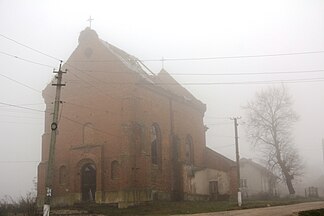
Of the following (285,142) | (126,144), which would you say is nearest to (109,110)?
(126,144)

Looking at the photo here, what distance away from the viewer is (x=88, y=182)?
107 ft

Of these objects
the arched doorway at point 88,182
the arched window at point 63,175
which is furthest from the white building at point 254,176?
the arched window at point 63,175

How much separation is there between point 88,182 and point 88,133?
3.98 m

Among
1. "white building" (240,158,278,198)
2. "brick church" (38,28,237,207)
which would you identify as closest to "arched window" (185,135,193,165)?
"brick church" (38,28,237,207)

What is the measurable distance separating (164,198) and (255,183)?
1458 inches

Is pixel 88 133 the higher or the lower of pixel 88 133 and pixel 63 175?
the higher

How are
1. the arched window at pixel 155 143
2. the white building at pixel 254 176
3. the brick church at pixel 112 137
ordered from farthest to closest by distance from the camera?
the white building at pixel 254 176 < the arched window at pixel 155 143 < the brick church at pixel 112 137

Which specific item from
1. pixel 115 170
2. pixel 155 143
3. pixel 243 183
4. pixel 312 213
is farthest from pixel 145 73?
pixel 243 183

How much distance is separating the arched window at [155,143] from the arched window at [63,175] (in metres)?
7.37

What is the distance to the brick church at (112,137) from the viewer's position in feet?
102

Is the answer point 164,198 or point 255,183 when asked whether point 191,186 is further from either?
point 255,183

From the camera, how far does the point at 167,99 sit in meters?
37.9

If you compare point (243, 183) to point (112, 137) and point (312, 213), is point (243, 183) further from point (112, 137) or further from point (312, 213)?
point (312, 213)

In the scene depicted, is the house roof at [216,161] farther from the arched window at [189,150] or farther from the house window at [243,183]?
the house window at [243,183]
